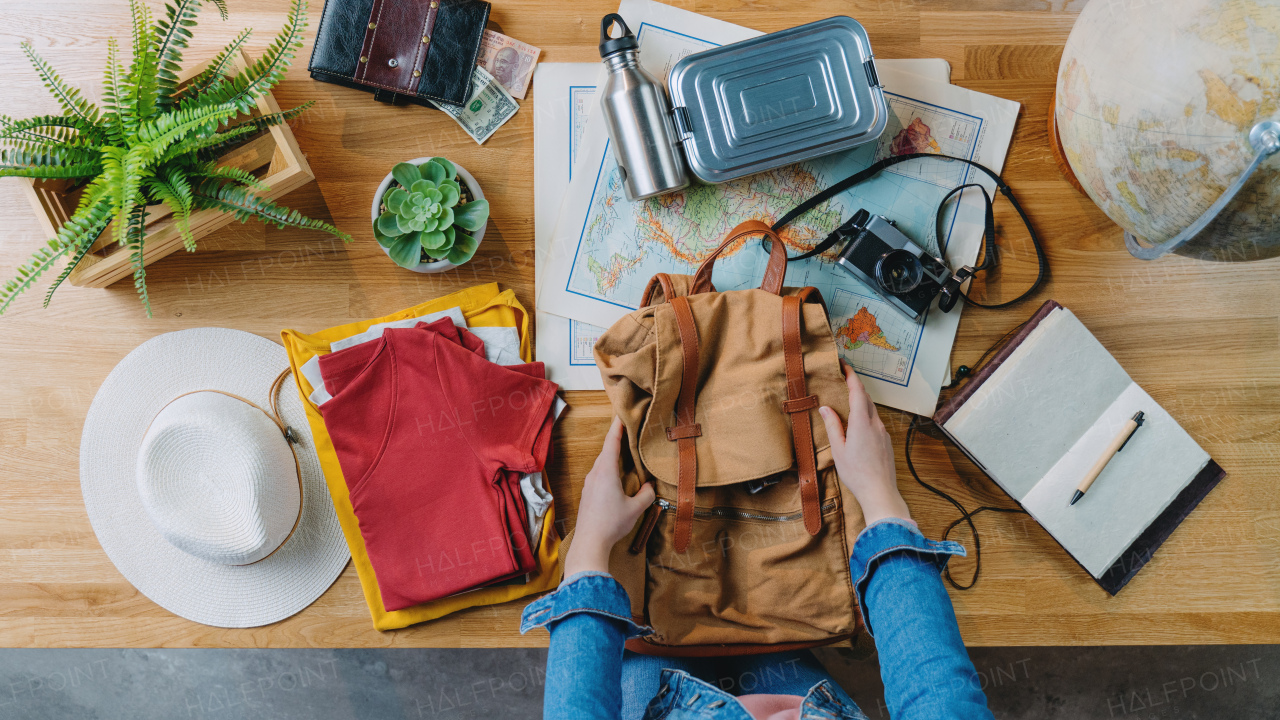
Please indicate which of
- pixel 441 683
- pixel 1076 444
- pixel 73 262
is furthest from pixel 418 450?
pixel 1076 444

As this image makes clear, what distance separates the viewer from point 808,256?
3.97ft

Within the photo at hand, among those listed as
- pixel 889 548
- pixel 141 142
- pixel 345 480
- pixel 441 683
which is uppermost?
pixel 141 142

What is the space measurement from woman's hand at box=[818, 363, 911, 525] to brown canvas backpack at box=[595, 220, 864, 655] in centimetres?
2

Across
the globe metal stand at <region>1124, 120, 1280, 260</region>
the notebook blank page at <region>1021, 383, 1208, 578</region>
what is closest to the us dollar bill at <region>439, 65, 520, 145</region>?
the globe metal stand at <region>1124, 120, 1280, 260</region>

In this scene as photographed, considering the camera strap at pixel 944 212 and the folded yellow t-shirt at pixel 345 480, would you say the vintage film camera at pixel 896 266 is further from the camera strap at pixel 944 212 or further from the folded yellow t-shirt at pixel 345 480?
the folded yellow t-shirt at pixel 345 480

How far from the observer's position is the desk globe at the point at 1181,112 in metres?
0.74

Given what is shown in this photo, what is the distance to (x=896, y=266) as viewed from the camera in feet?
3.84

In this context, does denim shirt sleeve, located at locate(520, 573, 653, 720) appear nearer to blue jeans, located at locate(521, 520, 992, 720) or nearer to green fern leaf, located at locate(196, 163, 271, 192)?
blue jeans, located at locate(521, 520, 992, 720)

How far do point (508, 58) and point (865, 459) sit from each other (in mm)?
952

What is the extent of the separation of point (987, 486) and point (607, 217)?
87 centimetres

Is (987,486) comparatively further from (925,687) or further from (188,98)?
(188,98)

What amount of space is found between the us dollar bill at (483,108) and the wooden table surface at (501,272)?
23 millimetres

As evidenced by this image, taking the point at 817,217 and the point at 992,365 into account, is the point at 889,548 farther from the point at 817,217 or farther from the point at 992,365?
the point at 817,217

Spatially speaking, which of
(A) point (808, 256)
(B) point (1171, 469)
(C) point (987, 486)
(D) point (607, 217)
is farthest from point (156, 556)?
(B) point (1171, 469)
